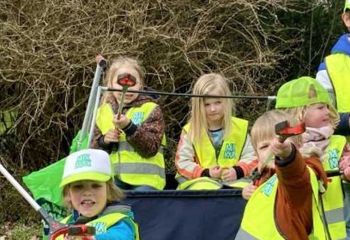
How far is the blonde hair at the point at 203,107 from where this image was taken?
19.3 feet

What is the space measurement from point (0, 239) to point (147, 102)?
89.9 inches

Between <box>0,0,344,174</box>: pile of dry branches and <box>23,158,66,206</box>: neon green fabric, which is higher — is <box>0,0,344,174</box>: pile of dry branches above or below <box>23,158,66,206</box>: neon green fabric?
above

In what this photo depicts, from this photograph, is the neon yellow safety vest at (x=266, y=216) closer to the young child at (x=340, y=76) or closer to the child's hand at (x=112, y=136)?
the young child at (x=340, y=76)

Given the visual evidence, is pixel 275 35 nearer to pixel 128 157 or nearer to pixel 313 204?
pixel 128 157

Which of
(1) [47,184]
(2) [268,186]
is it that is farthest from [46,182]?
(2) [268,186]

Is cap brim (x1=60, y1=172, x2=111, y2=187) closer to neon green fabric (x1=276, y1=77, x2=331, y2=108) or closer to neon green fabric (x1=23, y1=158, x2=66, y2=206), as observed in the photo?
neon green fabric (x1=276, y1=77, x2=331, y2=108)

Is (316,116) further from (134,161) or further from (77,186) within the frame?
(134,161)

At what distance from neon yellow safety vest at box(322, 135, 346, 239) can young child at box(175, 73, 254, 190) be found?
1263mm

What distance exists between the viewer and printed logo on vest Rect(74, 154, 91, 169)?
435 centimetres

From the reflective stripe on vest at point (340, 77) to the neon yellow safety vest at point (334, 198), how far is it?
0.80m

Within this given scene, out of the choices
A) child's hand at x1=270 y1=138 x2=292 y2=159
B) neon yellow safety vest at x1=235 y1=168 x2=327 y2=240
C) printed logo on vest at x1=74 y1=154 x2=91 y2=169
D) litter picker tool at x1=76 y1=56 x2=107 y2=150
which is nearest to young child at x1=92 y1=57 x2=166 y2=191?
litter picker tool at x1=76 y1=56 x2=107 y2=150

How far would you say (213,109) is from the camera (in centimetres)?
589

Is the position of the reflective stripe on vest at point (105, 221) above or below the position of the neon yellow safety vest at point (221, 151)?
below

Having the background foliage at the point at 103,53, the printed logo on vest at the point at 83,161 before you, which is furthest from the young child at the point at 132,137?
the background foliage at the point at 103,53
